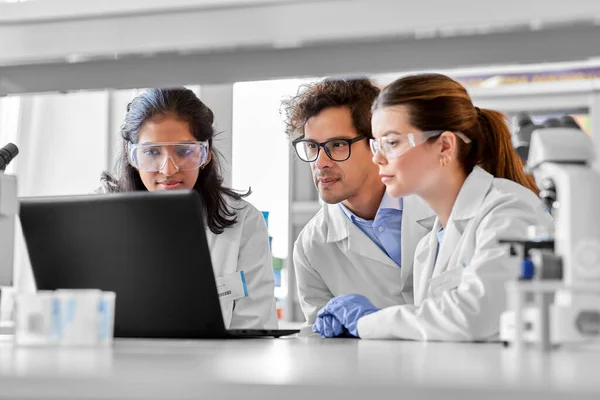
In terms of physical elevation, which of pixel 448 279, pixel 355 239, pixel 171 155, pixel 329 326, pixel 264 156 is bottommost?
pixel 329 326

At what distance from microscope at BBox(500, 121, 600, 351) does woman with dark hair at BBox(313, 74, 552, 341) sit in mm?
470

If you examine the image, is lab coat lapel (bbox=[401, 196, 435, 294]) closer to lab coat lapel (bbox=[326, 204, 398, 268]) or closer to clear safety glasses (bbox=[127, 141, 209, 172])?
lab coat lapel (bbox=[326, 204, 398, 268])

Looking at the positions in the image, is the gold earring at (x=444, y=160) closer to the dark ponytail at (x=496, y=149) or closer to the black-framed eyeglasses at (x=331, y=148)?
the dark ponytail at (x=496, y=149)

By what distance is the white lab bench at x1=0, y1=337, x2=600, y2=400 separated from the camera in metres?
0.75

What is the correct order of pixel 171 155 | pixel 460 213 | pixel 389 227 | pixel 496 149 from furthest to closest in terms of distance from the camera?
pixel 389 227 < pixel 171 155 < pixel 496 149 < pixel 460 213

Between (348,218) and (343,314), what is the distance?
961mm

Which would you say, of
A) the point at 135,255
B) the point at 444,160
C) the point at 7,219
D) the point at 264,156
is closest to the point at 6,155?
the point at 7,219

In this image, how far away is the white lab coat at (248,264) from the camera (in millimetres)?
2447

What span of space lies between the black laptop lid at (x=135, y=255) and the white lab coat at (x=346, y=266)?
1.20 m

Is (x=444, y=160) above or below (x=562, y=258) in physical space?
above

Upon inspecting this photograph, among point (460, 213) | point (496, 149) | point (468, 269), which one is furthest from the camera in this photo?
point (496, 149)

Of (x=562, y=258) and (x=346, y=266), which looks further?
(x=346, y=266)

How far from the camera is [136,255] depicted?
1.50 meters

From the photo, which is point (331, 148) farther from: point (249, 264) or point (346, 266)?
point (249, 264)
